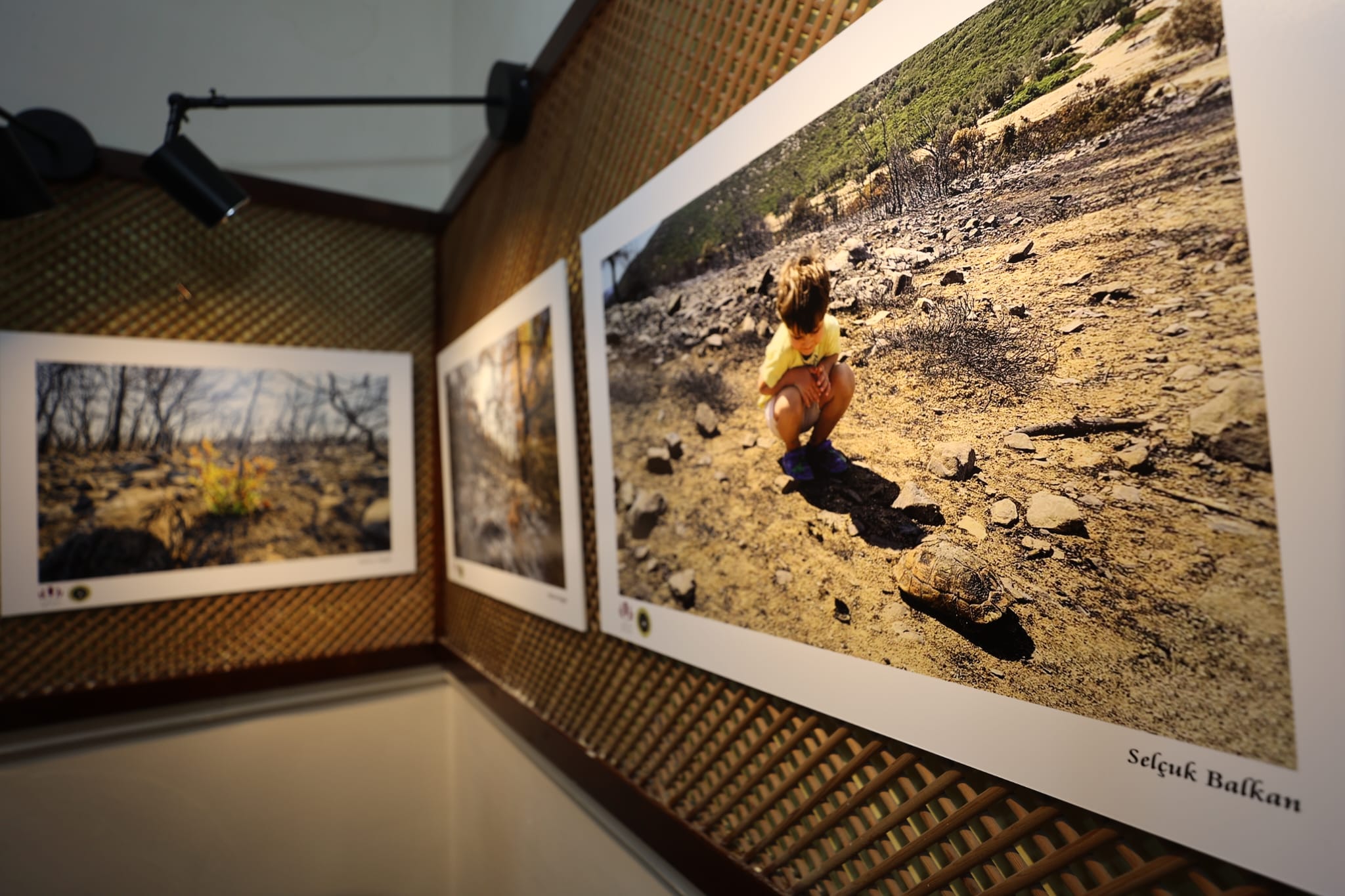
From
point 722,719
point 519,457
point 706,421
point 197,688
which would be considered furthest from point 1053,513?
point 197,688

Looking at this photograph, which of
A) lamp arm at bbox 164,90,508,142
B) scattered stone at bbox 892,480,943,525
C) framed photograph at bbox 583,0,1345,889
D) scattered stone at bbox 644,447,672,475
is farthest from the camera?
lamp arm at bbox 164,90,508,142

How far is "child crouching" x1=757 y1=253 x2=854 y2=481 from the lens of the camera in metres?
0.80

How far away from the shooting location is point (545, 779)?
167 cm

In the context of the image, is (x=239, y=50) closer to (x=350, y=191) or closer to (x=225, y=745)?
(x=350, y=191)

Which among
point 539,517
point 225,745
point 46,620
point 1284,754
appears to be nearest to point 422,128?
point 539,517

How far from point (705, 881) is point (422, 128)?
2.60 m

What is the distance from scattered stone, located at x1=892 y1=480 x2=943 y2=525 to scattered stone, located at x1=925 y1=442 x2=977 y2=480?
0.09 feet

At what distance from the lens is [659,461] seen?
114 cm

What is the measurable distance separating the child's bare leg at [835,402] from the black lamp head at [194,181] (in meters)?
1.62

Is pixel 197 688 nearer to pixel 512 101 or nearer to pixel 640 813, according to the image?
pixel 640 813

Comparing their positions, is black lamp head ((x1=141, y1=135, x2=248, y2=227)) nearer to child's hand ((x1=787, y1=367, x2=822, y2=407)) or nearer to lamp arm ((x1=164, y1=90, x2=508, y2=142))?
lamp arm ((x1=164, y1=90, x2=508, y2=142))

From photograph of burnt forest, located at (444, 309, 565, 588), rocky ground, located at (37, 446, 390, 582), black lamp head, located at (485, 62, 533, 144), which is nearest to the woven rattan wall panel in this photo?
rocky ground, located at (37, 446, 390, 582)

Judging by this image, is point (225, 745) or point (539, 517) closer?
point (539, 517)

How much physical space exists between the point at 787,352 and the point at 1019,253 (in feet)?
0.98
